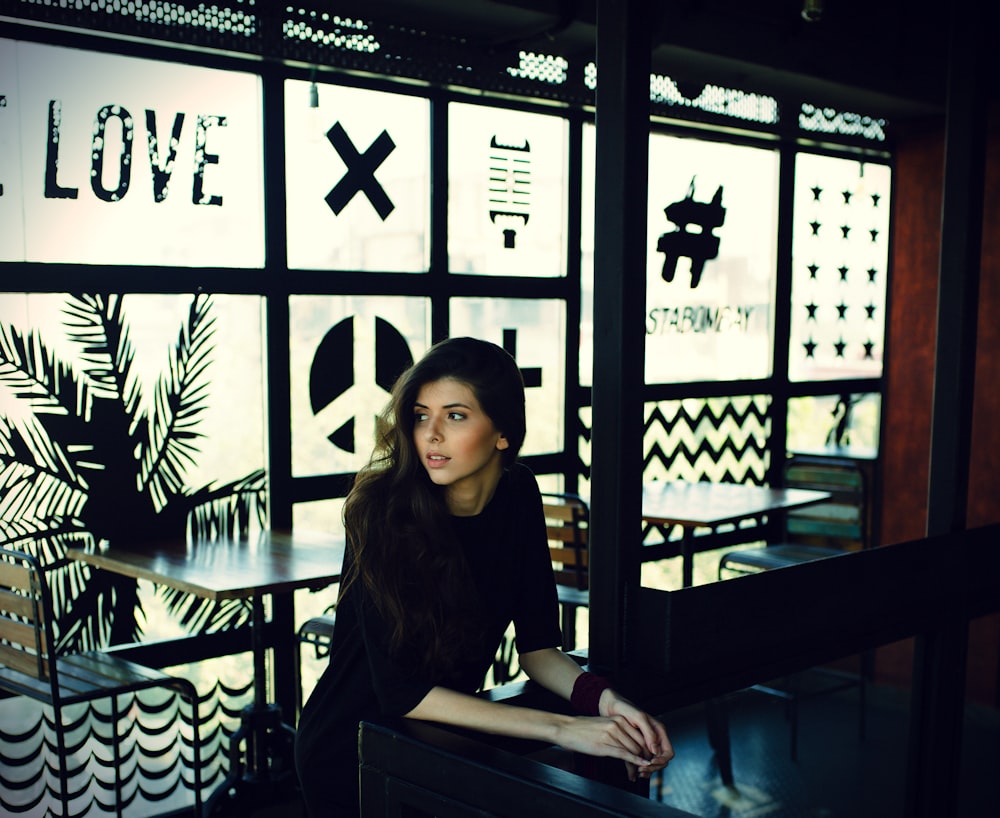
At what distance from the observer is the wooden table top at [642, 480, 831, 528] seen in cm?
369

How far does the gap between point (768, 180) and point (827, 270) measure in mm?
565

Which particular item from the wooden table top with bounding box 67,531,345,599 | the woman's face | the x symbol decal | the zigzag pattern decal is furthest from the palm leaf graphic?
the woman's face

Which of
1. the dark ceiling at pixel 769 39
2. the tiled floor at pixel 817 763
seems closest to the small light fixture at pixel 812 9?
the dark ceiling at pixel 769 39

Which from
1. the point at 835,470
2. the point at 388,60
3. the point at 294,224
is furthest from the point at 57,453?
the point at 835,470

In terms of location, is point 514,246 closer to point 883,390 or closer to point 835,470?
point 835,470

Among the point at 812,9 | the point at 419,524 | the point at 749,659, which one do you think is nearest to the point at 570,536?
the point at 812,9

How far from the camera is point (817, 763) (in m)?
3.99

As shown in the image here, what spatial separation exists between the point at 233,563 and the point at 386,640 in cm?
167

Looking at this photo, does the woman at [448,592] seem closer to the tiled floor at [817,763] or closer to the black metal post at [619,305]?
the black metal post at [619,305]

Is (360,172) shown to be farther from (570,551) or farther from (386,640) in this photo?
(386,640)

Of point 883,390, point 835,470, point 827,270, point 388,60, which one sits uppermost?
point 388,60

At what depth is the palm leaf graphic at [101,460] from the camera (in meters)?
3.01

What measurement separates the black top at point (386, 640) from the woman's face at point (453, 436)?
0.07 m

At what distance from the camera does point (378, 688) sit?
4.65ft
